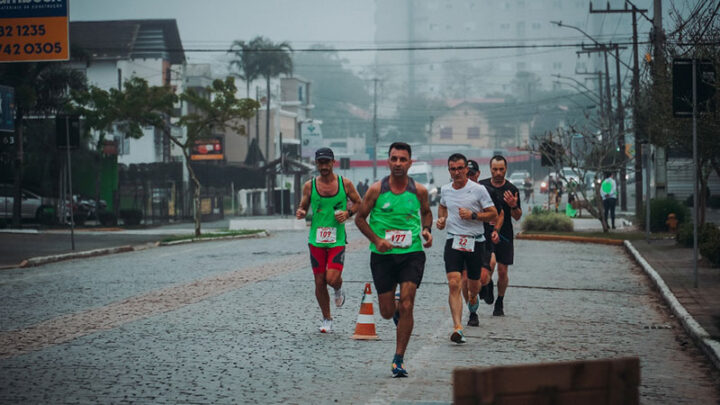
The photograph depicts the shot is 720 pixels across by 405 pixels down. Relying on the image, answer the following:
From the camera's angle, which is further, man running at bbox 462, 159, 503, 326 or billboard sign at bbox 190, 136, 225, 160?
billboard sign at bbox 190, 136, 225, 160

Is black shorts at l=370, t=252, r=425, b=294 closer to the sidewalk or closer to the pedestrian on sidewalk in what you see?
the sidewalk

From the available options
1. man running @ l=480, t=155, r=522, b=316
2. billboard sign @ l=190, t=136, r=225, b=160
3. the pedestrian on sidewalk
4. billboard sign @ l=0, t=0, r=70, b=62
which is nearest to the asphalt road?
man running @ l=480, t=155, r=522, b=316

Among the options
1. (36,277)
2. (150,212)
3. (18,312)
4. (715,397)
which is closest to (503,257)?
(715,397)

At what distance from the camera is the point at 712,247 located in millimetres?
17797

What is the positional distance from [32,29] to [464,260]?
17.0m

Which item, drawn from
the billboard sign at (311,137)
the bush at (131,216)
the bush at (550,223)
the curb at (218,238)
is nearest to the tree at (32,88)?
the bush at (131,216)

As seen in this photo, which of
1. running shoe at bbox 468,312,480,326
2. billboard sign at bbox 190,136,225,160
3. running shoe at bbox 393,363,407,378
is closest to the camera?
running shoe at bbox 393,363,407,378

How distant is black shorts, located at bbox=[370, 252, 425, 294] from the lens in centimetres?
861

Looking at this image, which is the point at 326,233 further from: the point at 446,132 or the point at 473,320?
the point at 446,132

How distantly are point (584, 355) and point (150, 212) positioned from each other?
4183cm

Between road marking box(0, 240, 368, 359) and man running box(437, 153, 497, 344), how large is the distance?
3.78m

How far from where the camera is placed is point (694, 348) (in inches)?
402

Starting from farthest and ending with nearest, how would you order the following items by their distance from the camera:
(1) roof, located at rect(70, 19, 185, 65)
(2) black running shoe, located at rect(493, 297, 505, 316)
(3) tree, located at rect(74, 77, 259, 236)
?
(1) roof, located at rect(70, 19, 185, 65)
(3) tree, located at rect(74, 77, 259, 236)
(2) black running shoe, located at rect(493, 297, 505, 316)

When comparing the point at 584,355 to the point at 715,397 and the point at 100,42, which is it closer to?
the point at 715,397
